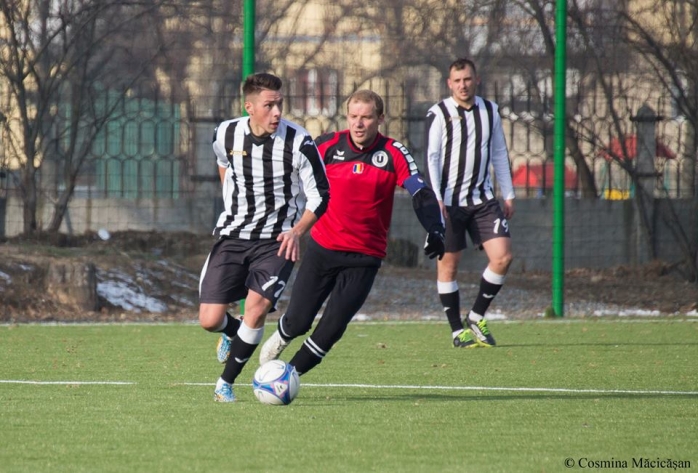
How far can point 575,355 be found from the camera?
8.88 m

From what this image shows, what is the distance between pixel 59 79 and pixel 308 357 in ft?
25.2

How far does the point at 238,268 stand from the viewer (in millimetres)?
6852

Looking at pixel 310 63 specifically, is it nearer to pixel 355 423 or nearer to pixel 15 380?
pixel 15 380

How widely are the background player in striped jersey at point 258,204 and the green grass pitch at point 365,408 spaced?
1.73ft

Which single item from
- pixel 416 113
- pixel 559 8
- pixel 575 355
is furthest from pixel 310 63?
pixel 575 355

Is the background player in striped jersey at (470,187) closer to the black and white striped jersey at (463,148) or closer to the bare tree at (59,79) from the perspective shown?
the black and white striped jersey at (463,148)

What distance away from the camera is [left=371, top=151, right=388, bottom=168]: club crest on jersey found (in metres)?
7.04

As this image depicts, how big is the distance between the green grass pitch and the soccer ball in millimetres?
70

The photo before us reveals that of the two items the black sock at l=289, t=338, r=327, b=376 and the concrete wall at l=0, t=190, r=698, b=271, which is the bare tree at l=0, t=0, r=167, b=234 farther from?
the black sock at l=289, t=338, r=327, b=376

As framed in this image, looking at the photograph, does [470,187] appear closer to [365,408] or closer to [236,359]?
[236,359]

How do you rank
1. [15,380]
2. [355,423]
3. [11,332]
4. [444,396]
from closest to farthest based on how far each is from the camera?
[355,423]
[444,396]
[15,380]
[11,332]

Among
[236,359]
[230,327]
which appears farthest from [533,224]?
[236,359]

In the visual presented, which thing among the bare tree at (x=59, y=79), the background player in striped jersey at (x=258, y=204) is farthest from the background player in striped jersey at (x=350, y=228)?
the bare tree at (x=59, y=79)

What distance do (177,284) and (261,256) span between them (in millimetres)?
6375
